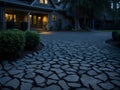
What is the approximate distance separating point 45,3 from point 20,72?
848 inches

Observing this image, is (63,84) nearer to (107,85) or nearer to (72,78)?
(72,78)

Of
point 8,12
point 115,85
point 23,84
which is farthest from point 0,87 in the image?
point 8,12

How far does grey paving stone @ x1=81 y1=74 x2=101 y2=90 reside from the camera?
171 inches

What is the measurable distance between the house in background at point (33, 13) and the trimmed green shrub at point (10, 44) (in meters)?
12.5

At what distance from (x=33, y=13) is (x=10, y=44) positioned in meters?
20.7

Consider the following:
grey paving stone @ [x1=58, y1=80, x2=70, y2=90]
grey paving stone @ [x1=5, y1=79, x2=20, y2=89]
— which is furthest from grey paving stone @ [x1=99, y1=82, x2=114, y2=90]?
grey paving stone @ [x1=5, y1=79, x2=20, y2=89]

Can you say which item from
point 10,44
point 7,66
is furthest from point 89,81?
point 10,44

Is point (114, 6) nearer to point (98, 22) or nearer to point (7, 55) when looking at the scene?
point (98, 22)

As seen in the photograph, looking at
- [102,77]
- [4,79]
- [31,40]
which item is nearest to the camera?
[4,79]

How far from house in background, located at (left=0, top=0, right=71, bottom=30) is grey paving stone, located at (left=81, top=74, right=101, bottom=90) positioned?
1599 centimetres

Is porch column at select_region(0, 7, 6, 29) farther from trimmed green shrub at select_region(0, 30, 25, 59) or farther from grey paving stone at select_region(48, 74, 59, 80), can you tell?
grey paving stone at select_region(48, 74, 59, 80)

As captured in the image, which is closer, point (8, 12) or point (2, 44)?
point (2, 44)

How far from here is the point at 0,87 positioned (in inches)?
167

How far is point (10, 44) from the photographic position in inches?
266
